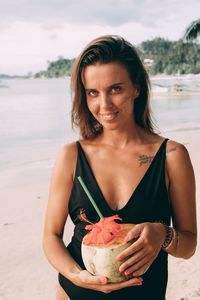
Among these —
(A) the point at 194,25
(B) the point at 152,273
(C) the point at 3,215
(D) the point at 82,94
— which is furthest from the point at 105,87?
(A) the point at 194,25

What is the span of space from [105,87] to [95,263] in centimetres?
64

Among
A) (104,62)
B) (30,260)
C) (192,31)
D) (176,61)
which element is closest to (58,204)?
(104,62)

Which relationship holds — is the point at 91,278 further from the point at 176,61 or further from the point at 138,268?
the point at 176,61

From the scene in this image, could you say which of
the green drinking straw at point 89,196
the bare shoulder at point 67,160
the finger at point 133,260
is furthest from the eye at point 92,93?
the finger at point 133,260

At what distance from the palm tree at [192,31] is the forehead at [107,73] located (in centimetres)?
2160

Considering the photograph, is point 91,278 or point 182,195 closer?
point 91,278

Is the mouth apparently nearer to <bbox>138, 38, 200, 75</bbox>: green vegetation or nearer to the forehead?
the forehead

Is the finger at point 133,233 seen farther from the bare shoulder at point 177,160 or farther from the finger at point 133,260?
the bare shoulder at point 177,160

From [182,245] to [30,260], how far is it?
3106mm

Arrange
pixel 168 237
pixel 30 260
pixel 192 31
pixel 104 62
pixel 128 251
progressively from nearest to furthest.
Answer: pixel 128 251
pixel 168 237
pixel 104 62
pixel 30 260
pixel 192 31

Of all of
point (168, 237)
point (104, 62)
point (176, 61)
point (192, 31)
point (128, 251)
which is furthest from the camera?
point (176, 61)

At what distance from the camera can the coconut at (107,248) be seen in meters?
1.39

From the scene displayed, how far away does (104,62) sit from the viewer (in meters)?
1.67

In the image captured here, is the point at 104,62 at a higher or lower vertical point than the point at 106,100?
higher
